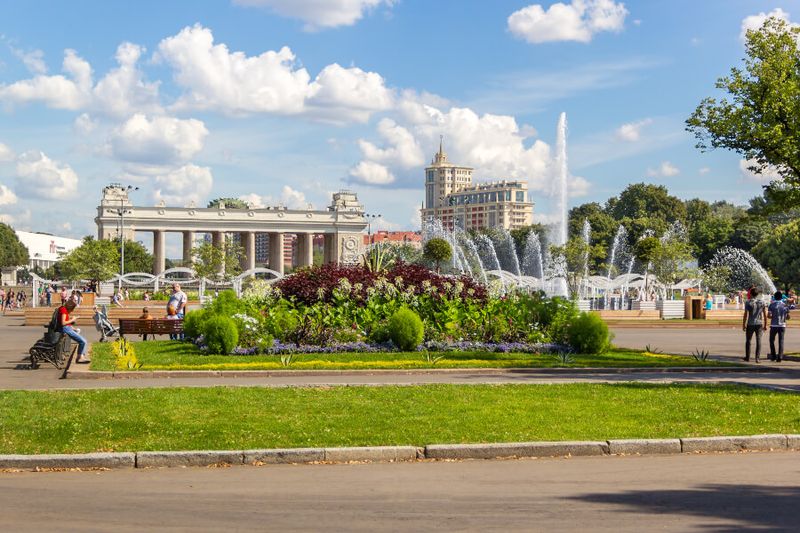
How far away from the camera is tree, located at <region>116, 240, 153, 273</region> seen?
393 ft

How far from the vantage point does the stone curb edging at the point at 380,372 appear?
17.3m

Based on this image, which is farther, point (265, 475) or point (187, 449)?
point (187, 449)

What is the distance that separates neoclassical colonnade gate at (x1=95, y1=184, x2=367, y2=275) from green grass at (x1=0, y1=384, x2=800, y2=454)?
108m

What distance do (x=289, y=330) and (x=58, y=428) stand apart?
1154 centimetres

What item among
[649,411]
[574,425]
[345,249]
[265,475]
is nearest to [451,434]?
[574,425]

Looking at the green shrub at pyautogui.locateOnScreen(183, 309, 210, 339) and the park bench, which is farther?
the park bench

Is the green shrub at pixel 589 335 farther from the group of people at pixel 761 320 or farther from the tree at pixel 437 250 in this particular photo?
the tree at pixel 437 250

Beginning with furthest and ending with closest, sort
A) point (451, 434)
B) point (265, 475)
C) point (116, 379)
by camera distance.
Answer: point (116, 379), point (451, 434), point (265, 475)

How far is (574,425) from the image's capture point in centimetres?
1129

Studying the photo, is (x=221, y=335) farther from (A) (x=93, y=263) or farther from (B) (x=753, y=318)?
(A) (x=93, y=263)

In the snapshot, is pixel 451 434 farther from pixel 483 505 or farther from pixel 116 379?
pixel 116 379

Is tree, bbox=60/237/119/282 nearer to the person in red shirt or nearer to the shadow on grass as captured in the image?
the person in red shirt

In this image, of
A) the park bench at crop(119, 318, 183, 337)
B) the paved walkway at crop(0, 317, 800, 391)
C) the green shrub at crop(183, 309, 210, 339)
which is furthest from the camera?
the park bench at crop(119, 318, 183, 337)

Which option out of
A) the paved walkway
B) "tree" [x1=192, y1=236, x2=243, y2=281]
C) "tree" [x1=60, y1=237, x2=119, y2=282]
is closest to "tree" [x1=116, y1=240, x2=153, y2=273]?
"tree" [x1=60, y1=237, x2=119, y2=282]
